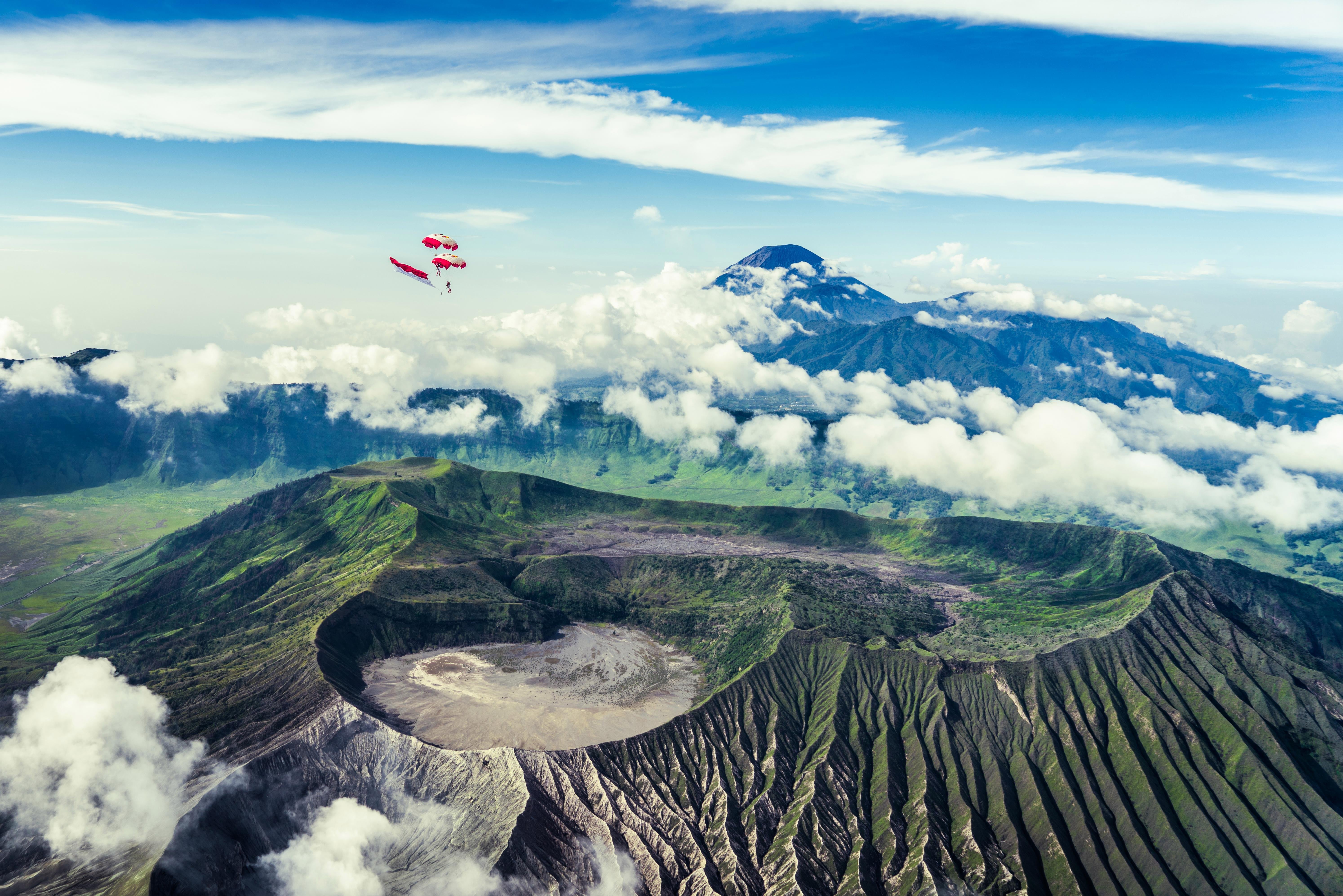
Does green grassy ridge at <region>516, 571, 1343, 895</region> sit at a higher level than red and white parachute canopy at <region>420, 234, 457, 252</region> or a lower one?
lower

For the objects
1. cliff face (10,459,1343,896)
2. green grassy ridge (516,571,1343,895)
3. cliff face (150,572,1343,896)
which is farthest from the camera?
green grassy ridge (516,571,1343,895)

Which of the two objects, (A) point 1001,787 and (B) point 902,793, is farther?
(A) point 1001,787

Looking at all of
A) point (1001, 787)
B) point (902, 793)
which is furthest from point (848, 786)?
point (1001, 787)

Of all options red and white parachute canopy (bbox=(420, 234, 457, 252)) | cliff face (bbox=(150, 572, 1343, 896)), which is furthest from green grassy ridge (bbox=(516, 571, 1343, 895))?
red and white parachute canopy (bbox=(420, 234, 457, 252))

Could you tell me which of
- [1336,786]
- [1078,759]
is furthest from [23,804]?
[1336,786]

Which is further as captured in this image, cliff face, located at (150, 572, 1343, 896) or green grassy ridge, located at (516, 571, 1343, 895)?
green grassy ridge, located at (516, 571, 1343, 895)

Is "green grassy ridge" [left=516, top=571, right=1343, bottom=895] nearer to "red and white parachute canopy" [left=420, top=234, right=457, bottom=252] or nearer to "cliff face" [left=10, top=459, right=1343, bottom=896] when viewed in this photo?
"cliff face" [left=10, top=459, right=1343, bottom=896]

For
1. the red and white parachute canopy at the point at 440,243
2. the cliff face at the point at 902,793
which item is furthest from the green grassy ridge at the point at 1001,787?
the red and white parachute canopy at the point at 440,243

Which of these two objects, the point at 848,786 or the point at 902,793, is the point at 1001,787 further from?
the point at 848,786
